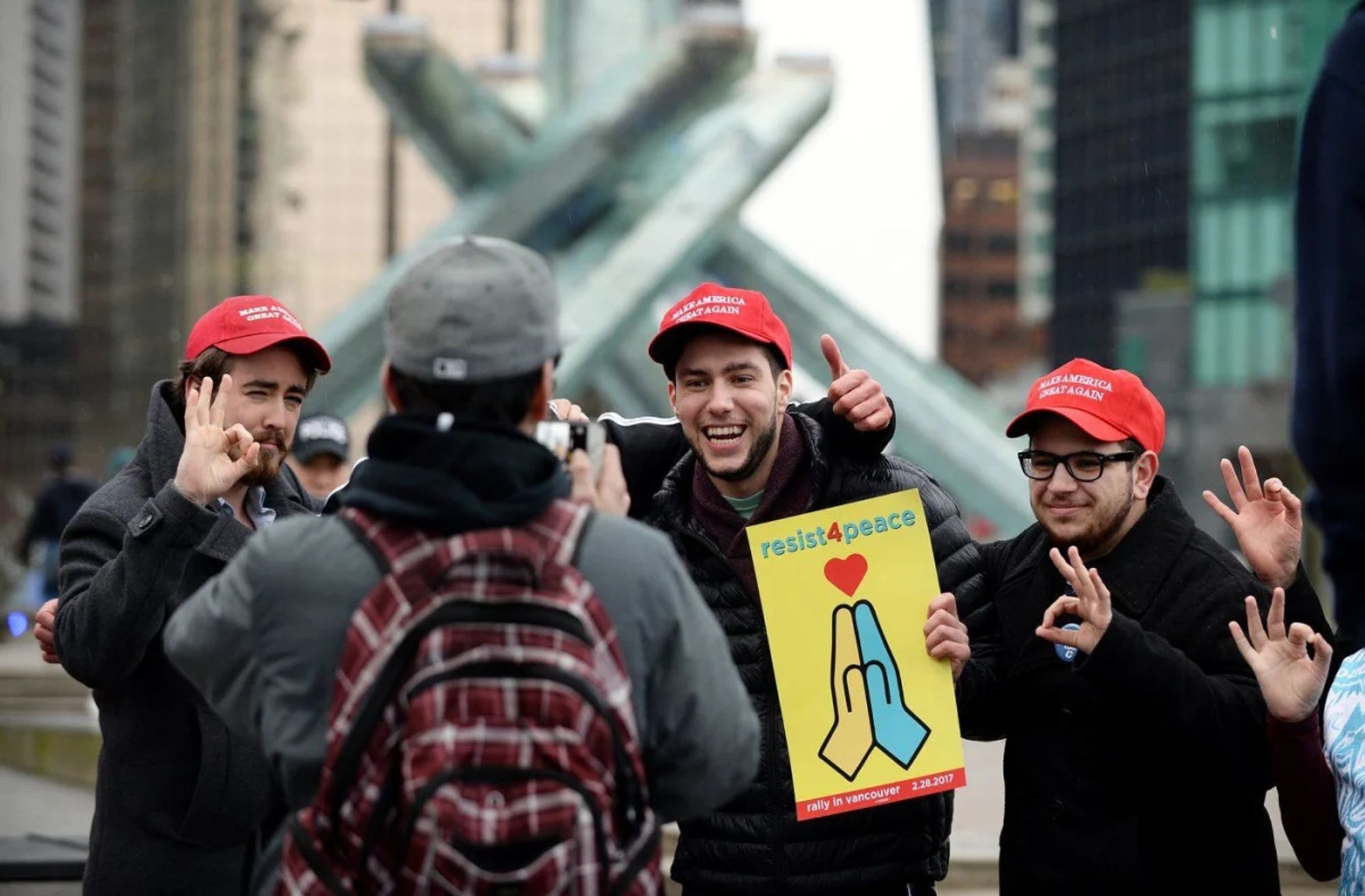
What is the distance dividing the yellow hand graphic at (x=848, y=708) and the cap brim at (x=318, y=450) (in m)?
3.08

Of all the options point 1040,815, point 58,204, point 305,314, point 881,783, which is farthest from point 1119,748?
point 58,204

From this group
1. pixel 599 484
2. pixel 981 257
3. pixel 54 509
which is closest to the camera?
pixel 599 484

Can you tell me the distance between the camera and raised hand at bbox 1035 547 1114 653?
2.83m

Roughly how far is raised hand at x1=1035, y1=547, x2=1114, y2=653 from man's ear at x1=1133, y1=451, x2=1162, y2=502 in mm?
344

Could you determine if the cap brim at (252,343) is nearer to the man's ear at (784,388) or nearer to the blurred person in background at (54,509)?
the man's ear at (784,388)

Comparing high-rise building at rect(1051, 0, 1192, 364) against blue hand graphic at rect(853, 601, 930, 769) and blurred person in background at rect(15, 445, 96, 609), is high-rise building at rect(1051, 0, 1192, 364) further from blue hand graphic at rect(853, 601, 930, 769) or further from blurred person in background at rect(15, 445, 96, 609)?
blue hand graphic at rect(853, 601, 930, 769)

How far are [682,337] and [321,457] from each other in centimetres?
280

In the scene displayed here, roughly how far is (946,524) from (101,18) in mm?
52716

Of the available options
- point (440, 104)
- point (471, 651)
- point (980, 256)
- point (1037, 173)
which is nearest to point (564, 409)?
point (471, 651)

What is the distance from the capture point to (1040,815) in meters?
3.02

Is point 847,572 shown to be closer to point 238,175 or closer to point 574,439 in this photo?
point 574,439

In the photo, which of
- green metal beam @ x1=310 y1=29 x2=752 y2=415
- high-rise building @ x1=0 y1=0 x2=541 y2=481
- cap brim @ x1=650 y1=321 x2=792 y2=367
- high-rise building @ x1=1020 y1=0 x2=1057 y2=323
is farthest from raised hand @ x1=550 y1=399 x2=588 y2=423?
high-rise building @ x1=1020 y1=0 x2=1057 y2=323

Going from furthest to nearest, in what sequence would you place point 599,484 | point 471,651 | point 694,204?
1. point 694,204
2. point 599,484
3. point 471,651

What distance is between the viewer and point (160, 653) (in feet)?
9.97
